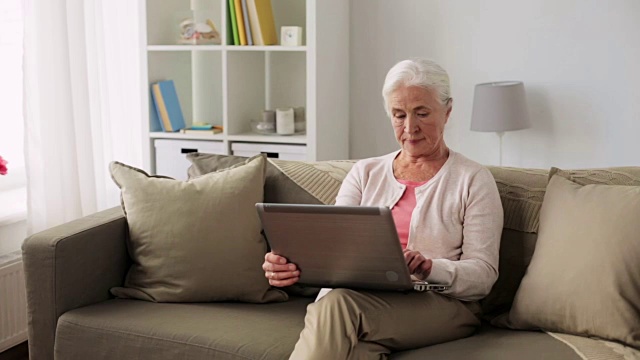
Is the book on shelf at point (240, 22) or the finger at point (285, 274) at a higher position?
the book on shelf at point (240, 22)

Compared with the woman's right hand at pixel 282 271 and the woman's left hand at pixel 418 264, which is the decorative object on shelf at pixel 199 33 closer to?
the woman's right hand at pixel 282 271

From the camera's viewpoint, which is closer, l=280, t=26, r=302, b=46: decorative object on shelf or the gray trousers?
the gray trousers

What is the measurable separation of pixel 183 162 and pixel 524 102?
1.57m

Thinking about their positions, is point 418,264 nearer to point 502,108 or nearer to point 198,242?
point 198,242

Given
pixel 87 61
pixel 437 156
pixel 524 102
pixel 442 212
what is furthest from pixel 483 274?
pixel 87 61

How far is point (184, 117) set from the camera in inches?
179

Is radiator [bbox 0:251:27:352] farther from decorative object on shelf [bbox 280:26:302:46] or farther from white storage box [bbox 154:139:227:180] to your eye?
decorative object on shelf [bbox 280:26:302:46]

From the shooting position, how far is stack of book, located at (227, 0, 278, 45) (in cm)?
404

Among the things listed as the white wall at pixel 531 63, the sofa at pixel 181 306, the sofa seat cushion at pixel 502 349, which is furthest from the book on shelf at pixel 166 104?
the sofa seat cushion at pixel 502 349

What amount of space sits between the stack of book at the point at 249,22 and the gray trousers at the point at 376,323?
204 centimetres

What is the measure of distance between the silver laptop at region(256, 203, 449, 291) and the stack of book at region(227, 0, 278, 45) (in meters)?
1.93

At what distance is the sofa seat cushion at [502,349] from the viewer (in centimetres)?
216

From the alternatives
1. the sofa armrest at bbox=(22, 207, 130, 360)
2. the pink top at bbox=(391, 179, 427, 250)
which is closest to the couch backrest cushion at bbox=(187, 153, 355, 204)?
the pink top at bbox=(391, 179, 427, 250)

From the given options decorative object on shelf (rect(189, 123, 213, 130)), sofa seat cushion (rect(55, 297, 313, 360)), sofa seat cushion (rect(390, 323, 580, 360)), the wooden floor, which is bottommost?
the wooden floor
